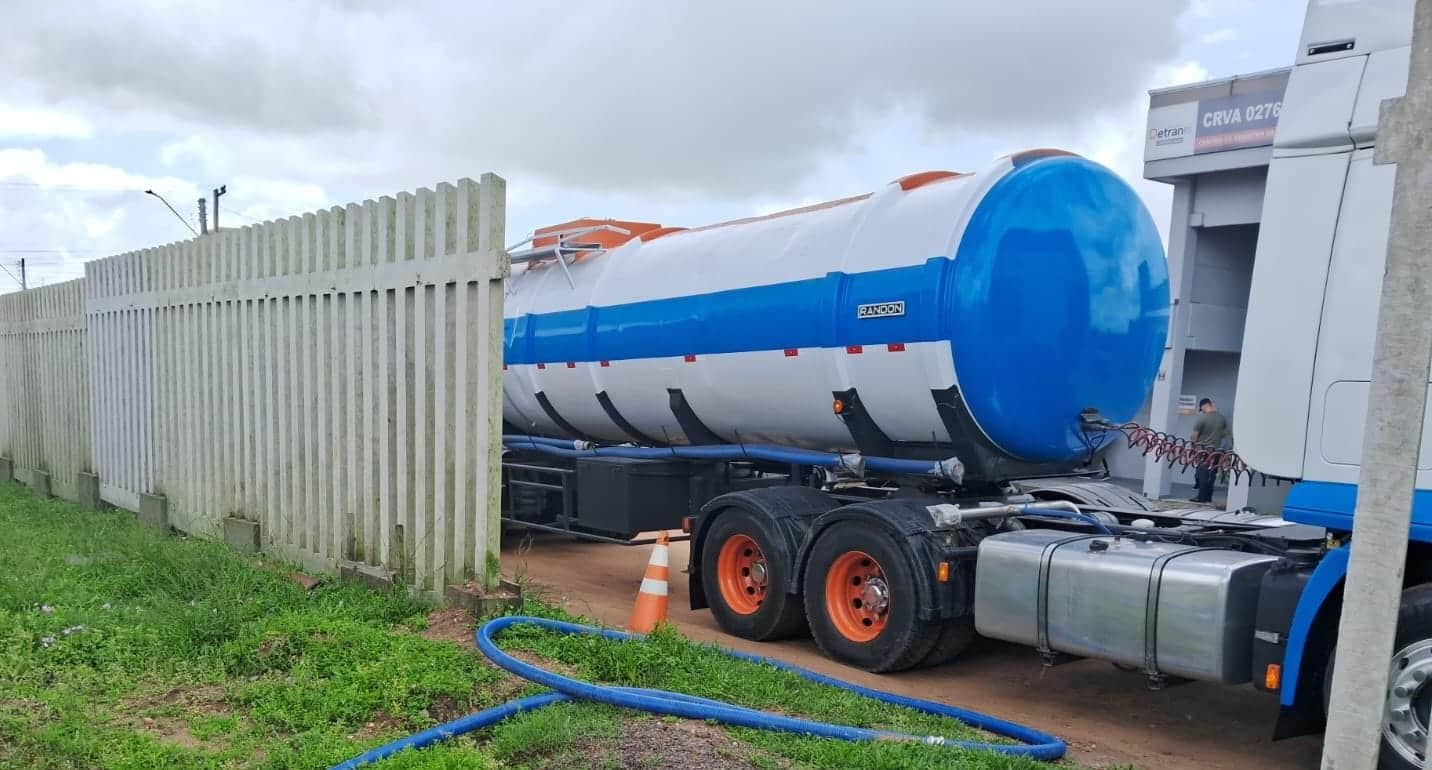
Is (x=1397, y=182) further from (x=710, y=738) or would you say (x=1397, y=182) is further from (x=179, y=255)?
(x=179, y=255)

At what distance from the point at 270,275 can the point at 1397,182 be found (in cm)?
799

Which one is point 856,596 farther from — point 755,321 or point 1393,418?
point 1393,418

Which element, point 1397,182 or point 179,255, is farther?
point 179,255

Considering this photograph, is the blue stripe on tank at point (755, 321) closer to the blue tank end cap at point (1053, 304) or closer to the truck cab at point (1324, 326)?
the blue tank end cap at point (1053, 304)

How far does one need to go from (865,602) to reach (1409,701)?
3.17m

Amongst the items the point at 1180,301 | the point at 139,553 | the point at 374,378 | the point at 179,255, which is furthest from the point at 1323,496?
the point at 1180,301

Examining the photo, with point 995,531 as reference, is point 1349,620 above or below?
above

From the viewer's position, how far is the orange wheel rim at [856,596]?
6.96m

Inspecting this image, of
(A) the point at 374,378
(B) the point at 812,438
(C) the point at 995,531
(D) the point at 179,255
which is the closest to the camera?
(C) the point at 995,531

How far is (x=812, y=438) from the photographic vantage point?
8141 millimetres

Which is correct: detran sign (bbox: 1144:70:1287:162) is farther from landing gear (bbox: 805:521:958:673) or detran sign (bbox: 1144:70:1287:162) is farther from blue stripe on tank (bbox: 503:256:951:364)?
landing gear (bbox: 805:521:958:673)

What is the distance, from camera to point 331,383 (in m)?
7.97

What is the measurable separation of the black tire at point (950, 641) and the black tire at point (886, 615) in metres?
0.05

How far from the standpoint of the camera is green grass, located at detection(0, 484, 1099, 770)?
180 inches
